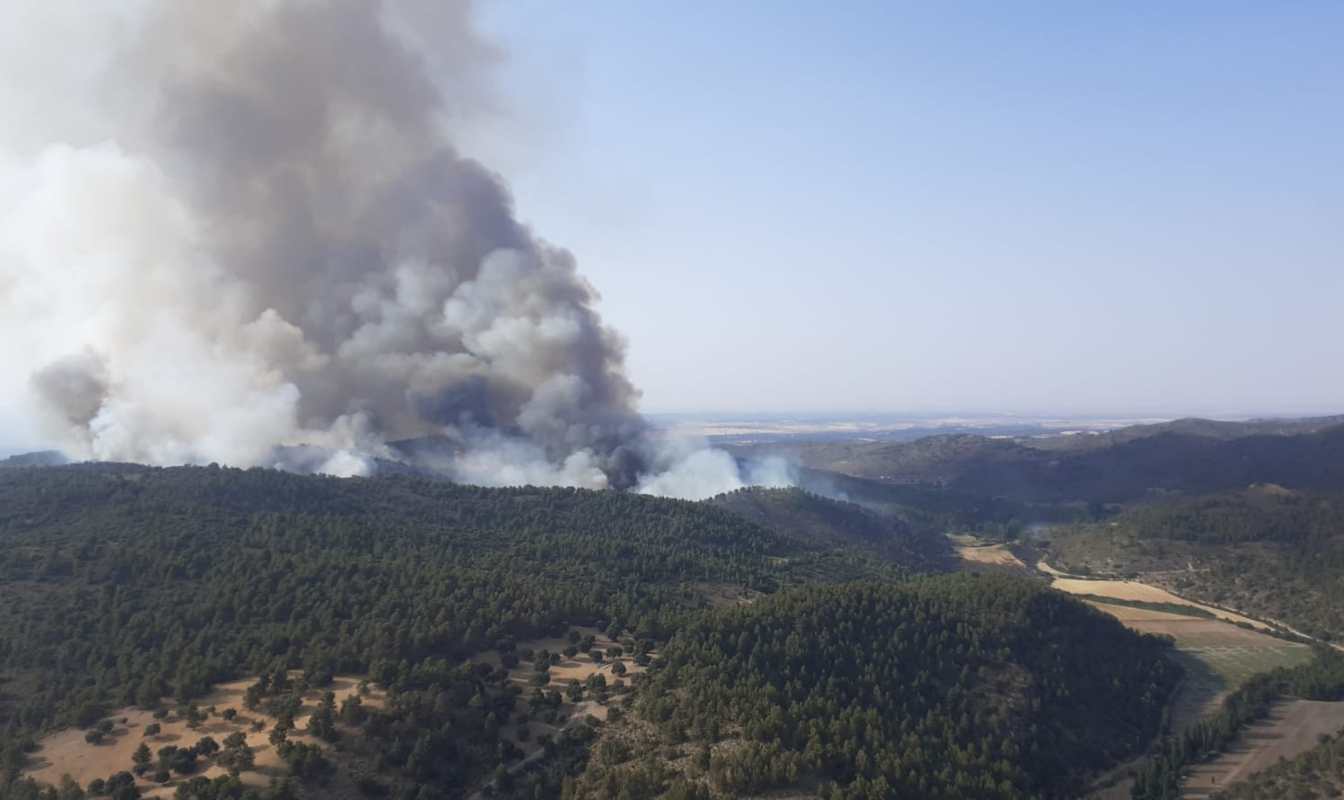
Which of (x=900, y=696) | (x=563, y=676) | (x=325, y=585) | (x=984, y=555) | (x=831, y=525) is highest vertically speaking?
(x=325, y=585)

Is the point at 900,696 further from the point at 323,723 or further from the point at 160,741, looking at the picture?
the point at 160,741

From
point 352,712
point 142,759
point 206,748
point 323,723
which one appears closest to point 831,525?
point 352,712

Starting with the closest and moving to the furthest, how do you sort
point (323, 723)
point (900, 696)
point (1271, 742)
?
point (323, 723) < point (900, 696) < point (1271, 742)

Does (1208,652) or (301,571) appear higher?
(301,571)

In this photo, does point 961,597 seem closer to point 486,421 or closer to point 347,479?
point 347,479

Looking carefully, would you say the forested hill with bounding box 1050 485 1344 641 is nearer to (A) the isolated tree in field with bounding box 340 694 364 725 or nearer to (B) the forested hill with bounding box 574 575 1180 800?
(B) the forested hill with bounding box 574 575 1180 800

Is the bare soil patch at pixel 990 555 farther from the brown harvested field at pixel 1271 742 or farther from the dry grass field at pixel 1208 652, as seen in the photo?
the brown harvested field at pixel 1271 742

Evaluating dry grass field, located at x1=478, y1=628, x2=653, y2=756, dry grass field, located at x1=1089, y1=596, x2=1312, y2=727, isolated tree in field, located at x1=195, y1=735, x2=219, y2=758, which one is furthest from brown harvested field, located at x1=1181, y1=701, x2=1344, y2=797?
isolated tree in field, located at x1=195, y1=735, x2=219, y2=758

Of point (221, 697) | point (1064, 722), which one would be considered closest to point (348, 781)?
point (221, 697)

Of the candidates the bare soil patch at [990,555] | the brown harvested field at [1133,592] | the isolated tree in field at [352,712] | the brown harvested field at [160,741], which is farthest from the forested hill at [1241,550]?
the brown harvested field at [160,741]
